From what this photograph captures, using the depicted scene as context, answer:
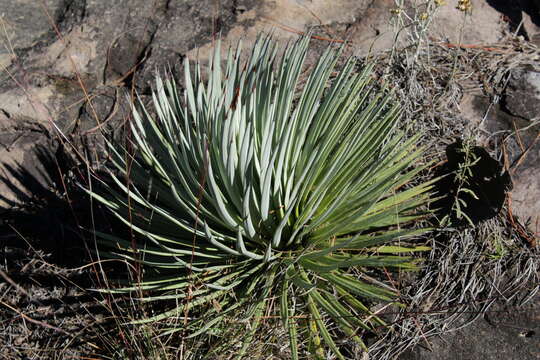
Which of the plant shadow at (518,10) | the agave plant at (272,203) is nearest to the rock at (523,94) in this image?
the plant shadow at (518,10)

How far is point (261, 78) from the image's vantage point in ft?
7.23

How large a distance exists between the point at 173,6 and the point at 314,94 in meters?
1.62

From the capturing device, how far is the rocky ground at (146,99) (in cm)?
232

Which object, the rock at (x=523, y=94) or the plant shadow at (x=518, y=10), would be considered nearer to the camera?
the rock at (x=523, y=94)

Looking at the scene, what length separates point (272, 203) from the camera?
214 cm

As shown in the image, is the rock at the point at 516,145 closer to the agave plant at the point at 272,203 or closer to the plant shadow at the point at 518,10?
Result: the agave plant at the point at 272,203

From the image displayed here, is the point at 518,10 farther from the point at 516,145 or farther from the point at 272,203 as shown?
the point at 272,203

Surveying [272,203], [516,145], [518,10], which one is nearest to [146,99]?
[272,203]

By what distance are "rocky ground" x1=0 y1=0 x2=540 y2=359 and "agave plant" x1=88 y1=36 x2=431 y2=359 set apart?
0.30m

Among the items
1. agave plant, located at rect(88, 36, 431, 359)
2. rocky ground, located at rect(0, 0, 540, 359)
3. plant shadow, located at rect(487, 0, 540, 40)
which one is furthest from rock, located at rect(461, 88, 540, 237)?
plant shadow, located at rect(487, 0, 540, 40)

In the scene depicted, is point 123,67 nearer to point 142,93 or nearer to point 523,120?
point 142,93

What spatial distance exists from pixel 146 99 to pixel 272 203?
1240 millimetres

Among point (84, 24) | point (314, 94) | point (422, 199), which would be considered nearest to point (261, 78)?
point (314, 94)

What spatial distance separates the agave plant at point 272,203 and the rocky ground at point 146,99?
295 mm
